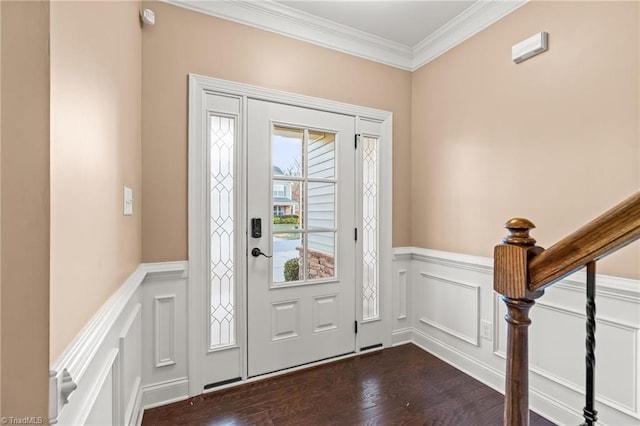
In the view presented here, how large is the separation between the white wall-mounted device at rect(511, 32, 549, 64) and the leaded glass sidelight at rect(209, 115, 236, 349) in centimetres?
189

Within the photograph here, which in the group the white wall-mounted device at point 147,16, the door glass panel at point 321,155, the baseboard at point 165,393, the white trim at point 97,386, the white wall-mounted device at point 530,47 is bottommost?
the baseboard at point 165,393

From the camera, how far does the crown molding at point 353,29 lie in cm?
204

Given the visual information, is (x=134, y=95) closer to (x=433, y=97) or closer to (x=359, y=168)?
(x=359, y=168)

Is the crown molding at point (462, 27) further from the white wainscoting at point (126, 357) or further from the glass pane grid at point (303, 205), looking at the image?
the white wainscoting at point (126, 357)

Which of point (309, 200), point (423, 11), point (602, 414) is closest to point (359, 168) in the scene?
point (309, 200)

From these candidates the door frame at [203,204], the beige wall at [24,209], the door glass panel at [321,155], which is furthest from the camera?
the door glass panel at [321,155]

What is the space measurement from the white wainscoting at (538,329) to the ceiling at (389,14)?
179cm

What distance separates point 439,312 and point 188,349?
192cm

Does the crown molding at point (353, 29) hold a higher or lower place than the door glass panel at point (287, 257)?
higher

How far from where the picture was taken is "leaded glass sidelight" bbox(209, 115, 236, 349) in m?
2.04

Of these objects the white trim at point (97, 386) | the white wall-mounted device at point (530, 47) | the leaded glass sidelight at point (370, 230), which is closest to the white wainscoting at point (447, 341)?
the white trim at point (97, 386)

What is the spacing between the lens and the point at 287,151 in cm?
229

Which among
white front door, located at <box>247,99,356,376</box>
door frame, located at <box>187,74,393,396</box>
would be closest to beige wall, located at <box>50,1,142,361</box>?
door frame, located at <box>187,74,393,396</box>

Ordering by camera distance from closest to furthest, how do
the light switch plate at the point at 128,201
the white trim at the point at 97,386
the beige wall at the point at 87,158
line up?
the beige wall at the point at 87,158, the white trim at the point at 97,386, the light switch plate at the point at 128,201
